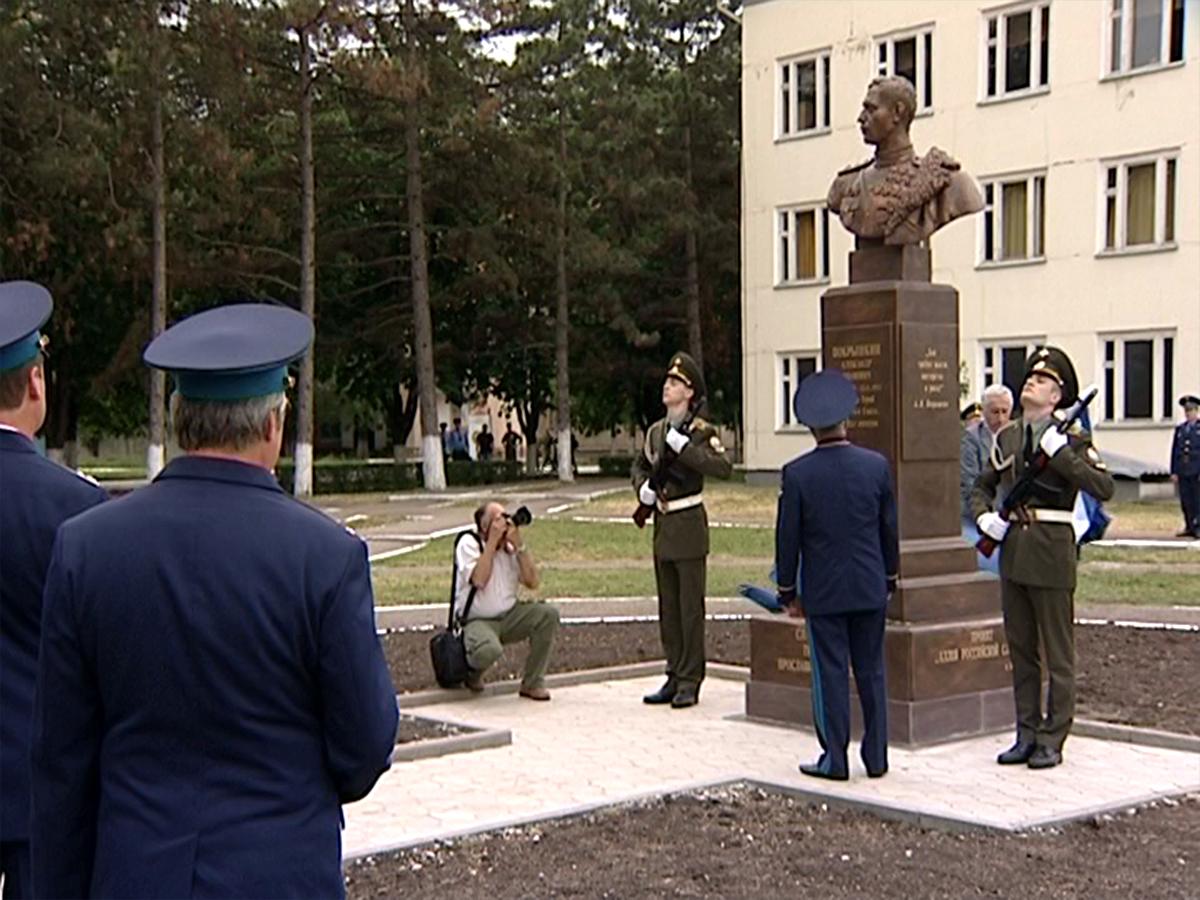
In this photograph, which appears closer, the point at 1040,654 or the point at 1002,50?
the point at 1040,654

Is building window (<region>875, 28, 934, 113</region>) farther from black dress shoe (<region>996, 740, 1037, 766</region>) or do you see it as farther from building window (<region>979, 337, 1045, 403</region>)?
black dress shoe (<region>996, 740, 1037, 766</region>)

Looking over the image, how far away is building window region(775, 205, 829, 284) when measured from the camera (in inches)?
1422

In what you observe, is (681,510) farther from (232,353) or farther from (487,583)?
(232,353)

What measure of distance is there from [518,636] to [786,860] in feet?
14.8

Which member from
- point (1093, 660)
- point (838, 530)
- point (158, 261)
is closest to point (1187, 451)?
point (1093, 660)

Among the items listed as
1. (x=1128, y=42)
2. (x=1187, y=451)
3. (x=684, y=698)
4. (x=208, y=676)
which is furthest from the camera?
(x=1128, y=42)

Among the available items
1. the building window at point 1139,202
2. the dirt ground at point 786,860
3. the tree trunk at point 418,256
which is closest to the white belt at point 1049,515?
the dirt ground at point 786,860

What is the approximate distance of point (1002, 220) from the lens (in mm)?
32125

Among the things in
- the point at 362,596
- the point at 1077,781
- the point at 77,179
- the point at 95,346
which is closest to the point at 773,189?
the point at 77,179

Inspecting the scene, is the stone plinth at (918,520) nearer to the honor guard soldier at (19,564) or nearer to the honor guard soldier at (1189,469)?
the honor guard soldier at (19,564)

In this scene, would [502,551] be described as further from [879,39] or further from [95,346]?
[95,346]

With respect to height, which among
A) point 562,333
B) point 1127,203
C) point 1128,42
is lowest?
point 562,333

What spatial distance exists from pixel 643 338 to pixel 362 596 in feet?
124

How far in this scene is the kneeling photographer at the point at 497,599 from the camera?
1081 centimetres
